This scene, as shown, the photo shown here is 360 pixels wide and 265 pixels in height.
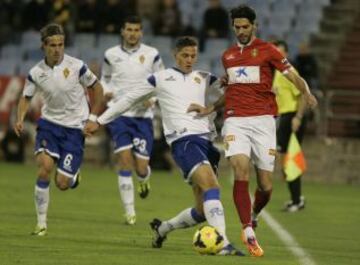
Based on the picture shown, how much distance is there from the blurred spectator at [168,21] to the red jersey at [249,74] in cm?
1585

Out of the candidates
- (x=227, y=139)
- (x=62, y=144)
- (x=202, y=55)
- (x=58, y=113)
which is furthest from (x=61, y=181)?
(x=202, y=55)

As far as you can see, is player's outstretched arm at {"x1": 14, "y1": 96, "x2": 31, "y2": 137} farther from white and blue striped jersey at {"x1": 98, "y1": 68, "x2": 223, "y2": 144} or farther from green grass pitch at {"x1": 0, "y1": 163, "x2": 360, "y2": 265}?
white and blue striped jersey at {"x1": 98, "y1": 68, "x2": 223, "y2": 144}

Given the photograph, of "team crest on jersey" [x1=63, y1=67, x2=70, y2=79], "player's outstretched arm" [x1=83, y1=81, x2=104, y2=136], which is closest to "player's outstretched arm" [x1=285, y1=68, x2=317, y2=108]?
"player's outstretched arm" [x1=83, y1=81, x2=104, y2=136]

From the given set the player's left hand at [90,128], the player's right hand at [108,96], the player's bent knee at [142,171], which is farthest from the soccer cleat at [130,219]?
the player's left hand at [90,128]

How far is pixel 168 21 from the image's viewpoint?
28391mm

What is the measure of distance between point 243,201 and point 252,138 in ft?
2.22

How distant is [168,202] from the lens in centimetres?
1908

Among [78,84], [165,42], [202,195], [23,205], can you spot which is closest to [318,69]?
[165,42]

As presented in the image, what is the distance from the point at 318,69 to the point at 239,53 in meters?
15.1

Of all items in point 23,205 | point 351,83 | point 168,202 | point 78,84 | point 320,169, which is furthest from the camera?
point 351,83

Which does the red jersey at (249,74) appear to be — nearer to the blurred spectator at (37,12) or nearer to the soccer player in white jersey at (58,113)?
the soccer player in white jersey at (58,113)

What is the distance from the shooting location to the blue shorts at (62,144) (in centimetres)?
1391

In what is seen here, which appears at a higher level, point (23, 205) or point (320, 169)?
point (23, 205)

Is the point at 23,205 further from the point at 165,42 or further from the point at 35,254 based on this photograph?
the point at 165,42
